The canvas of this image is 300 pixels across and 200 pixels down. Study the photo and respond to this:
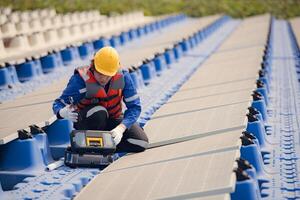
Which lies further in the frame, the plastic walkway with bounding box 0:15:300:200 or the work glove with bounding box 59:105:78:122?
the work glove with bounding box 59:105:78:122

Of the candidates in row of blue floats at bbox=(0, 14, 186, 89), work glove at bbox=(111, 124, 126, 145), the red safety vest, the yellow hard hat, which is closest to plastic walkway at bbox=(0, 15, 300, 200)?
work glove at bbox=(111, 124, 126, 145)

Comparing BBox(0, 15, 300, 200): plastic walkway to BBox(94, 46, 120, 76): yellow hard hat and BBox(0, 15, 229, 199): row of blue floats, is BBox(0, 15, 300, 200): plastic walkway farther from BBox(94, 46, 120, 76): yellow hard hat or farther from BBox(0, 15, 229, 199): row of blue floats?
BBox(94, 46, 120, 76): yellow hard hat

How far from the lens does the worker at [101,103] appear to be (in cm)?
401

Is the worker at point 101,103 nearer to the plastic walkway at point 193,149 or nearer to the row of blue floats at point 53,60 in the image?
the plastic walkway at point 193,149

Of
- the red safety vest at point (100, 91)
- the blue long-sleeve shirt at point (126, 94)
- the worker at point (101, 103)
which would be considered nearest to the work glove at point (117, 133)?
the worker at point (101, 103)

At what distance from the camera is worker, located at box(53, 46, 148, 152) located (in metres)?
4.01

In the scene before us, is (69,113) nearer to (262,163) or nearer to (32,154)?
(32,154)

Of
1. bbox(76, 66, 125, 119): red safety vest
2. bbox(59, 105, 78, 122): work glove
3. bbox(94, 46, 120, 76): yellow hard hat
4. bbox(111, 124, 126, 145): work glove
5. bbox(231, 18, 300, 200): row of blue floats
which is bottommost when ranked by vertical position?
bbox(231, 18, 300, 200): row of blue floats

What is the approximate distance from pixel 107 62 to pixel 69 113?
460 mm

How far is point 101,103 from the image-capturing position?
413 centimetres

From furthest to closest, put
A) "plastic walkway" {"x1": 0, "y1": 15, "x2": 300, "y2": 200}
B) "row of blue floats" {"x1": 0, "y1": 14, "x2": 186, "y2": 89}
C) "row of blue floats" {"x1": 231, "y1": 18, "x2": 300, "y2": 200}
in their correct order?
"row of blue floats" {"x1": 0, "y1": 14, "x2": 186, "y2": 89} → "plastic walkway" {"x1": 0, "y1": 15, "x2": 300, "y2": 200} → "row of blue floats" {"x1": 231, "y1": 18, "x2": 300, "y2": 200}

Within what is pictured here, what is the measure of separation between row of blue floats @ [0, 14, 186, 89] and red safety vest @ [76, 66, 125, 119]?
3299 millimetres

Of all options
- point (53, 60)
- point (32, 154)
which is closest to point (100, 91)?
point (32, 154)

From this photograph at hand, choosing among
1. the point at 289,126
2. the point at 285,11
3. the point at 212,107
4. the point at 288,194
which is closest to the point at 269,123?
the point at 289,126
